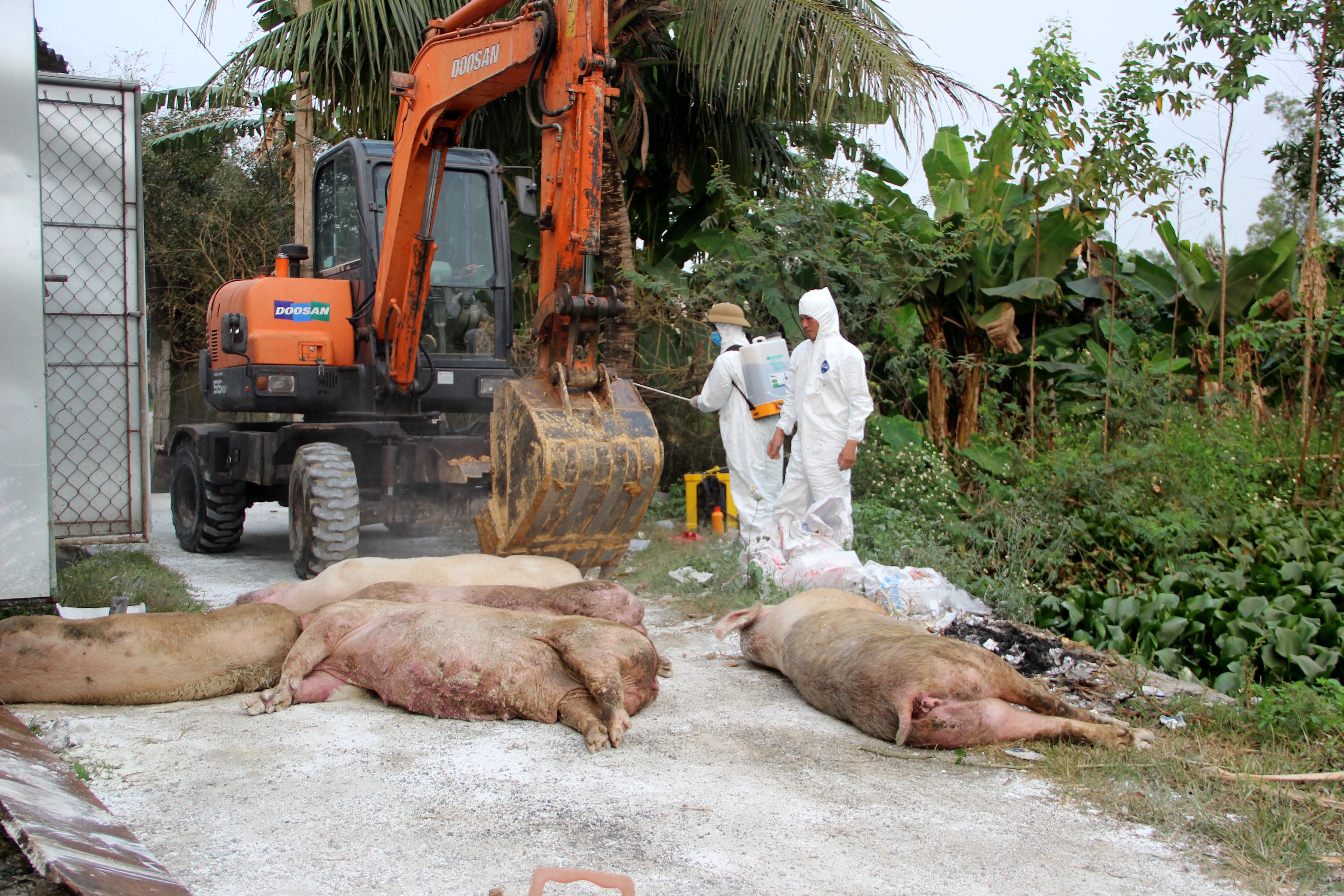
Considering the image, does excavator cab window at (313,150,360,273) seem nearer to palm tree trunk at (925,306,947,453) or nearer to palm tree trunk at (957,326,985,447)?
palm tree trunk at (925,306,947,453)

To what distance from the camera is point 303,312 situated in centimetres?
767

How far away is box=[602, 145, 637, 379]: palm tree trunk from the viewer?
10.4 meters

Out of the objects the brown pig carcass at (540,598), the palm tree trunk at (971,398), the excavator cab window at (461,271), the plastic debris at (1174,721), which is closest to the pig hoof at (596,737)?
the brown pig carcass at (540,598)

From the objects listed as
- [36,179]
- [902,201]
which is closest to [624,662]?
[36,179]

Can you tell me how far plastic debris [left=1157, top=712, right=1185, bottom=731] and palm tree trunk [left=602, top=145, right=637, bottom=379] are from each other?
6.93 metres

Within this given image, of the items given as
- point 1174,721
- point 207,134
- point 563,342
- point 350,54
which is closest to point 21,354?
point 563,342

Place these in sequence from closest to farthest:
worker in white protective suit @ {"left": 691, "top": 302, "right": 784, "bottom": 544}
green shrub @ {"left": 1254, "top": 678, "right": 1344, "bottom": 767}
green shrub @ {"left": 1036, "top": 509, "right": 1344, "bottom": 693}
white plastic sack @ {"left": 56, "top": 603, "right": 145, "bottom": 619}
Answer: green shrub @ {"left": 1254, "top": 678, "right": 1344, "bottom": 767} < green shrub @ {"left": 1036, "top": 509, "right": 1344, "bottom": 693} < white plastic sack @ {"left": 56, "top": 603, "right": 145, "bottom": 619} < worker in white protective suit @ {"left": 691, "top": 302, "right": 784, "bottom": 544}

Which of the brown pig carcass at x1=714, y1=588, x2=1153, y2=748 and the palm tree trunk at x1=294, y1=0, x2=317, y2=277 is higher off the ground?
the palm tree trunk at x1=294, y1=0, x2=317, y2=277

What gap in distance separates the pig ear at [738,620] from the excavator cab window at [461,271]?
339 centimetres

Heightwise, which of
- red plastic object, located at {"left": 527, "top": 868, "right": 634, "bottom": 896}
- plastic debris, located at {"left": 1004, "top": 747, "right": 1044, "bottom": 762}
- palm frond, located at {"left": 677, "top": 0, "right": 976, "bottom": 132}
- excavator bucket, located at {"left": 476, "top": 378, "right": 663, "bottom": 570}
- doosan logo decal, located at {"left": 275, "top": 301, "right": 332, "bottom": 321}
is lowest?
plastic debris, located at {"left": 1004, "top": 747, "right": 1044, "bottom": 762}

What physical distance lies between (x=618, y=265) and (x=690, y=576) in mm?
4399

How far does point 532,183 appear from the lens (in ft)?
24.9

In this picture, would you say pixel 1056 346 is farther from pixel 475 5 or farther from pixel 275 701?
pixel 275 701

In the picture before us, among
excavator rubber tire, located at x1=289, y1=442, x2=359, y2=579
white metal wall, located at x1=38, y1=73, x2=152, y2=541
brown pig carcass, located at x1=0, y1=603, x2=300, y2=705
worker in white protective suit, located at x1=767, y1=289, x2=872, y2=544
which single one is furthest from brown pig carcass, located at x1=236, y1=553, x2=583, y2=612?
worker in white protective suit, located at x1=767, y1=289, x2=872, y2=544
